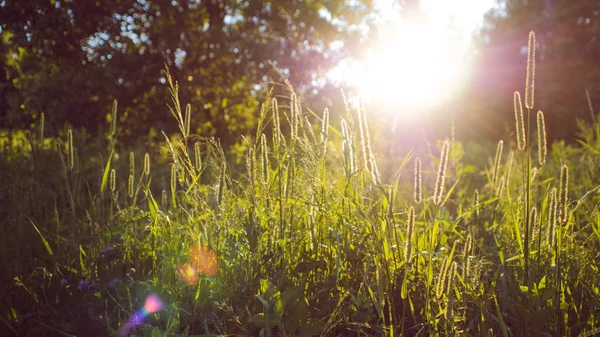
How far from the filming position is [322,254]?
72.5 inches

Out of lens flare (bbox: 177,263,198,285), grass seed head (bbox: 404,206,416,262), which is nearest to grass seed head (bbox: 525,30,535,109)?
grass seed head (bbox: 404,206,416,262)

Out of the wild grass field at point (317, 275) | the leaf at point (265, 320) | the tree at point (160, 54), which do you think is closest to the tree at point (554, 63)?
the tree at point (160, 54)

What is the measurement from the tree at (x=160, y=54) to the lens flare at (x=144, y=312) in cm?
401

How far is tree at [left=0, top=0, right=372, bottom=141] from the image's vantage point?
17.1ft

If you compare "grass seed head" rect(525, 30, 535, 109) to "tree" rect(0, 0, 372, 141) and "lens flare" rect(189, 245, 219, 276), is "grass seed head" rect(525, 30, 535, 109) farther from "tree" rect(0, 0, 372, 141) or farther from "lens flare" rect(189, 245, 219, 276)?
"tree" rect(0, 0, 372, 141)

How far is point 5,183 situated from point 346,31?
4.85m

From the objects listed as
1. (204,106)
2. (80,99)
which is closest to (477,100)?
(204,106)

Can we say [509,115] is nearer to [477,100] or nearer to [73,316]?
[477,100]

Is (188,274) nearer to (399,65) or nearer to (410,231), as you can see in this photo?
(410,231)

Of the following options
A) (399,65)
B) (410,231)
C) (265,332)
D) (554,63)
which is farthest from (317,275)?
(554,63)

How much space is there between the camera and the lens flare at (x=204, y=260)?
175 centimetres

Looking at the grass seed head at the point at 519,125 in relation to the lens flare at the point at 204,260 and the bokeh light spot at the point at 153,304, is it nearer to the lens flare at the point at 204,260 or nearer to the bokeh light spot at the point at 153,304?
the lens flare at the point at 204,260

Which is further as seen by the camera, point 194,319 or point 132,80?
point 132,80

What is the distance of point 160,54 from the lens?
5.99m
